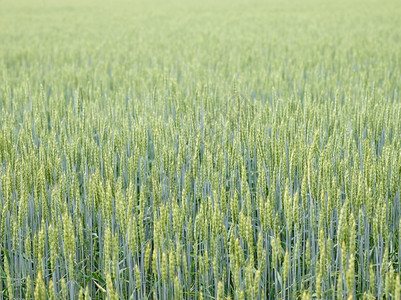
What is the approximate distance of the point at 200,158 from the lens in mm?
3369

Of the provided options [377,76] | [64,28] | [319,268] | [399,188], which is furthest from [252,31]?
[319,268]

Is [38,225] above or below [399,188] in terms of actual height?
below

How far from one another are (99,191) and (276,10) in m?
16.4

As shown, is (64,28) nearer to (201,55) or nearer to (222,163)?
(201,55)

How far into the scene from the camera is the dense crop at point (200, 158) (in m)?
1.94

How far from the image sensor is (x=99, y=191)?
213cm

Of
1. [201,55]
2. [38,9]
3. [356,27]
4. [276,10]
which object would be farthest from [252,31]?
[38,9]

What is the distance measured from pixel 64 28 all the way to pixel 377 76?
9159mm

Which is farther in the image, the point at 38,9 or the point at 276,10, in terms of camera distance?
the point at 38,9

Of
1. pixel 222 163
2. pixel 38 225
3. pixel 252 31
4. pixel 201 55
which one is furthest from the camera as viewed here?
pixel 252 31

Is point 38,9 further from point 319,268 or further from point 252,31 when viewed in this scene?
Result: point 319,268

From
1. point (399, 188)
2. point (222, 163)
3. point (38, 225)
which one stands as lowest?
point (38, 225)

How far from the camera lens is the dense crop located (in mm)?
1943

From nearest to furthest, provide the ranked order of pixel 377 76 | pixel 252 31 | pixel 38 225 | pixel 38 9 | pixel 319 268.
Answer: pixel 319 268, pixel 38 225, pixel 377 76, pixel 252 31, pixel 38 9
